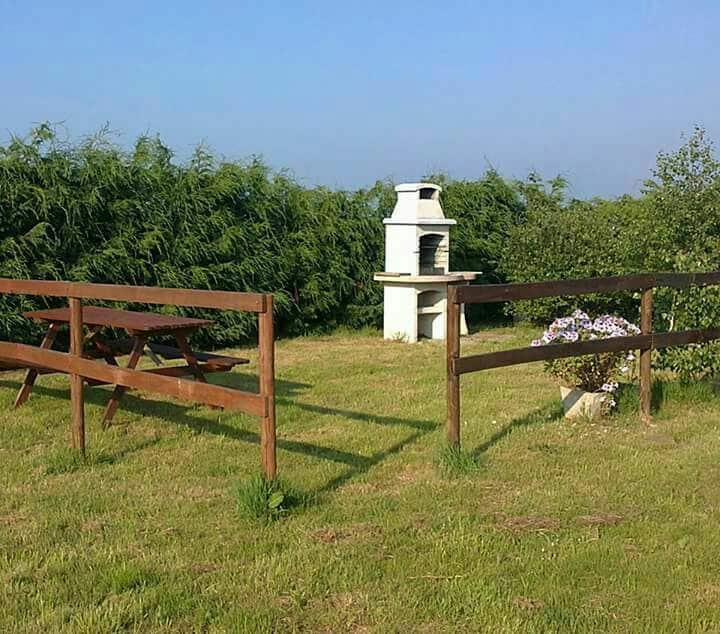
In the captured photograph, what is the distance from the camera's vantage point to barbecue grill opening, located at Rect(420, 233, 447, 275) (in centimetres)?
1242

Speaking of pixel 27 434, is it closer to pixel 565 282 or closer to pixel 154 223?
pixel 565 282

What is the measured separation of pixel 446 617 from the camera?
10.6ft

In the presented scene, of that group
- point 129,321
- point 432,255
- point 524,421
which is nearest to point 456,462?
point 524,421

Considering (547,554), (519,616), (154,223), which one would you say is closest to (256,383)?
(154,223)

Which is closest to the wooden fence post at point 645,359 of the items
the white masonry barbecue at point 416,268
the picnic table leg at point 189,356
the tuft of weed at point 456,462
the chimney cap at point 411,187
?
the tuft of weed at point 456,462

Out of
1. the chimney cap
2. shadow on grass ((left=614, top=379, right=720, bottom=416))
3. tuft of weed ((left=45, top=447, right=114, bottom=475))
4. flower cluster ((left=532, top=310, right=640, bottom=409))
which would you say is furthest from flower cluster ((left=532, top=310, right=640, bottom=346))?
the chimney cap

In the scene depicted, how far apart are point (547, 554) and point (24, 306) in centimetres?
725

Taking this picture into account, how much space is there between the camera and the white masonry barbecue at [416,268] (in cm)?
1182

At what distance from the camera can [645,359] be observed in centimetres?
663

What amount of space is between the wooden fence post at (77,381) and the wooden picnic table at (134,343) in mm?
565

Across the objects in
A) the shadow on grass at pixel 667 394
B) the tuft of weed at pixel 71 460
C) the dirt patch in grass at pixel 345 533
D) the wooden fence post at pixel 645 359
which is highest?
the wooden fence post at pixel 645 359

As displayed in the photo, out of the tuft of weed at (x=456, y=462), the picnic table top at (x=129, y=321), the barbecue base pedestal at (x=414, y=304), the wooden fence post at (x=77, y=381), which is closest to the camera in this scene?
the tuft of weed at (x=456, y=462)

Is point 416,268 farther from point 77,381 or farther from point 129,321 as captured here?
point 77,381

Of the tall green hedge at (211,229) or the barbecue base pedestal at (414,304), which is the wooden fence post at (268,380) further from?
the barbecue base pedestal at (414,304)
